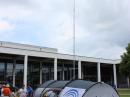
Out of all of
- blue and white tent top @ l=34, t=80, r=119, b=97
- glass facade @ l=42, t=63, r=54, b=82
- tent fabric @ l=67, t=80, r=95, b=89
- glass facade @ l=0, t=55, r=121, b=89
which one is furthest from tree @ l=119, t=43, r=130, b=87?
tent fabric @ l=67, t=80, r=95, b=89

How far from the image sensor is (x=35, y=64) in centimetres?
5581

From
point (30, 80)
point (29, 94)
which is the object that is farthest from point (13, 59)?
point (29, 94)

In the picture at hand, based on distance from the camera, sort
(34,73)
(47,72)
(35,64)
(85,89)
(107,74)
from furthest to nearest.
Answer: (107,74) → (47,72) → (35,64) → (34,73) → (85,89)

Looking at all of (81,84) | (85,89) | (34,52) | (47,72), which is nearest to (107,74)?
(47,72)

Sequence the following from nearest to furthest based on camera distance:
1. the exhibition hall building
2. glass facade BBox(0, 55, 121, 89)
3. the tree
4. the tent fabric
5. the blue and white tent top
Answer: the blue and white tent top → the tent fabric → the exhibition hall building → glass facade BBox(0, 55, 121, 89) → the tree

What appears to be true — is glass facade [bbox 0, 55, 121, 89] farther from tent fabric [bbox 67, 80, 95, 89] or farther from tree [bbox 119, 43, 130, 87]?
tent fabric [bbox 67, 80, 95, 89]

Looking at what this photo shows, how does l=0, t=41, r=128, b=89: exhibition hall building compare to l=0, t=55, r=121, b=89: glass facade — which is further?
l=0, t=55, r=121, b=89: glass facade

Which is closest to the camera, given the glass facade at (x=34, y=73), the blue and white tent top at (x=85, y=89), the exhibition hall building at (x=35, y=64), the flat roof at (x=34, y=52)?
the blue and white tent top at (x=85, y=89)

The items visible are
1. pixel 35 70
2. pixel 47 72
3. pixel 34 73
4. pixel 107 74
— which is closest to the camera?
pixel 34 73

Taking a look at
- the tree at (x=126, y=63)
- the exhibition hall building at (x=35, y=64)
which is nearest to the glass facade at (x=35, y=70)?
the exhibition hall building at (x=35, y=64)

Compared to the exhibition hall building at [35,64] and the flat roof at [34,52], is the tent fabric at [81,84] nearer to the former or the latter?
the exhibition hall building at [35,64]

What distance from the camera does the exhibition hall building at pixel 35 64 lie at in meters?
47.9

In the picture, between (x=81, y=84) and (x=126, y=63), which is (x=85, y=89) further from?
(x=126, y=63)

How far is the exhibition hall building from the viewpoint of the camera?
157ft
